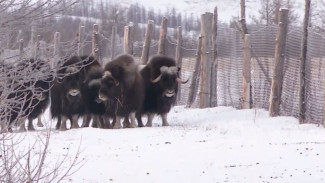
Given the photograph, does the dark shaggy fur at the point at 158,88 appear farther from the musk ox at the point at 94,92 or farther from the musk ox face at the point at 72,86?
the musk ox face at the point at 72,86

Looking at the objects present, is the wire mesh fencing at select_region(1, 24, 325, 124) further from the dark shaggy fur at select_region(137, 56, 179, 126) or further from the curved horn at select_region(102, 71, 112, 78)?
the curved horn at select_region(102, 71, 112, 78)

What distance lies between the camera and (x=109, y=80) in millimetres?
14336

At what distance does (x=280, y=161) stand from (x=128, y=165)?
7.03 feet

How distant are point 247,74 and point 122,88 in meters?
3.42

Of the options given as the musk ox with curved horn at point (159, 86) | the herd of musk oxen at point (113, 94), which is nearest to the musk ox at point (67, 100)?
the herd of musk oxen at point (113, 94)

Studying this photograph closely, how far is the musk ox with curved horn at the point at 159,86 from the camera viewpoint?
1506 cm

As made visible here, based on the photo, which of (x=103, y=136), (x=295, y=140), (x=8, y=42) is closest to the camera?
(x=8, y=42)

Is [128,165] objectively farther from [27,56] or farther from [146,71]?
[146,71]

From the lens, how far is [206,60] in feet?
58.0

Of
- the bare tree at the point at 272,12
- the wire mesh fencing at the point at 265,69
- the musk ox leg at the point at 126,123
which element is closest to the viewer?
the wire mesh fencing at the point at 265,69

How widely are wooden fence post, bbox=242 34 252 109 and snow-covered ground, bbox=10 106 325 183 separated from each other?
212 centimetres

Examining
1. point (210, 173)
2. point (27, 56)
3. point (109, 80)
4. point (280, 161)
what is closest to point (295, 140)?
point (280, 161)

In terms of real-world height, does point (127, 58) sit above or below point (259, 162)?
above

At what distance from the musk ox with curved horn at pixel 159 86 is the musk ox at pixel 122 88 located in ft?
1.20
